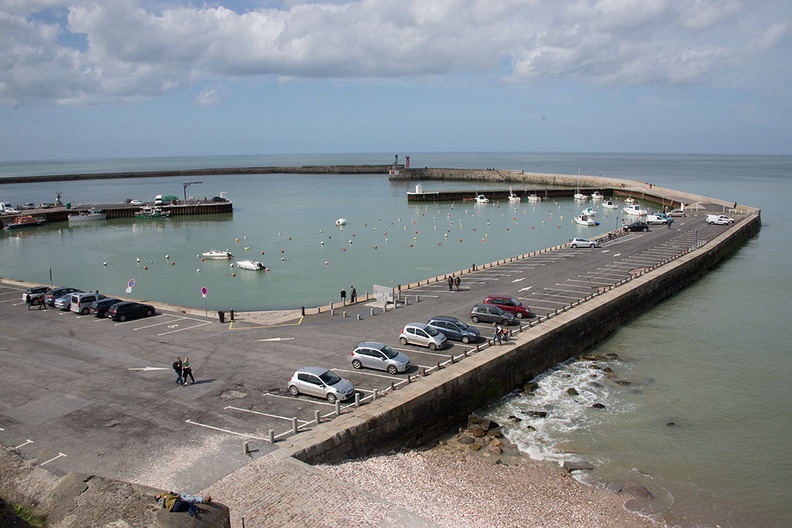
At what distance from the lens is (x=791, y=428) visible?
26.2m

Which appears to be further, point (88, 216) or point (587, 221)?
point (88, 216)

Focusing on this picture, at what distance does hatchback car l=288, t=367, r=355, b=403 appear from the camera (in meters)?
22.5

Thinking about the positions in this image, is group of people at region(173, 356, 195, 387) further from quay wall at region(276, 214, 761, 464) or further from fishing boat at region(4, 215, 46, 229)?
fishing boat at region(4, 215, 46, 229)

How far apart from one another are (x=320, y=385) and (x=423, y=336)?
8064 millimetres

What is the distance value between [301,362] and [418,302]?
1372cm

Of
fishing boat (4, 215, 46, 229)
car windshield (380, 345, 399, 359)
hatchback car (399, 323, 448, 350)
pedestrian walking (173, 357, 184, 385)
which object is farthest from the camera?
fishing boat (4, 215, 46, 229)

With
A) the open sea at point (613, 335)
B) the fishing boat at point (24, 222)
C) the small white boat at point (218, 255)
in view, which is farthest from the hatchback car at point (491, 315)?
the fishing boat at point (24, 222)

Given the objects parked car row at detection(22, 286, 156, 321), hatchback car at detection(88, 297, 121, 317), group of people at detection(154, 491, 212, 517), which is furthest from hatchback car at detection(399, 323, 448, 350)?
hatchback car at detection(88, 297, 121, 317)

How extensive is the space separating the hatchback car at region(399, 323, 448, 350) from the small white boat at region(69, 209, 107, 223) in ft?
342

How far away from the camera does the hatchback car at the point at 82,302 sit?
37000 mm

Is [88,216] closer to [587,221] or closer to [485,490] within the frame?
[587,221]

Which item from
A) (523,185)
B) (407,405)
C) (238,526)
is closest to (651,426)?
(407,405)

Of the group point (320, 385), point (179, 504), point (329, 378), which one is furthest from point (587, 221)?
point (179, 504)

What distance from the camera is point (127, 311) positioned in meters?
35.5
